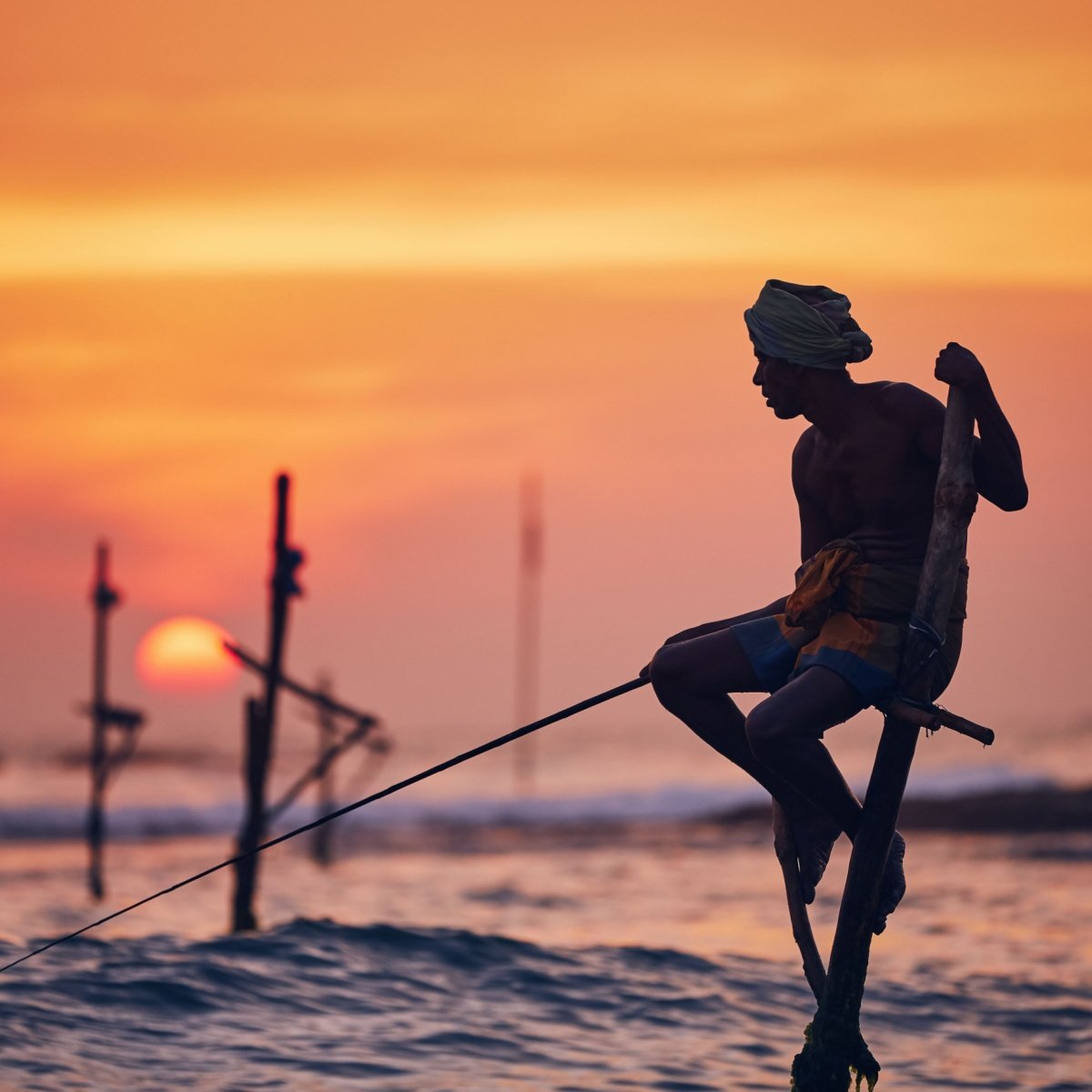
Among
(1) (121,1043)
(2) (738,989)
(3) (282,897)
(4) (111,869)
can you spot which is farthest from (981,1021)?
(4) (111,869)

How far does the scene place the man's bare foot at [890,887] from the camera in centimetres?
648

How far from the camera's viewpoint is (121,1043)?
9836mm

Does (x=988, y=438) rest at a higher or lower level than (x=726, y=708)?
higher

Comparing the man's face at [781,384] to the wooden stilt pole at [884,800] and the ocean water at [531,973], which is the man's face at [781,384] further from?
the ocean water at [531,973]

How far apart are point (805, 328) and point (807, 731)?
1.39 metres

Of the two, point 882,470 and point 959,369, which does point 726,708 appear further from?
point 959,369

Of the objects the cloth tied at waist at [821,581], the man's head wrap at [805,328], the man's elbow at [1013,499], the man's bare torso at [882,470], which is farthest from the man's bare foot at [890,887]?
the man's head wrap at [805,328]

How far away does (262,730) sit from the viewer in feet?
59.8

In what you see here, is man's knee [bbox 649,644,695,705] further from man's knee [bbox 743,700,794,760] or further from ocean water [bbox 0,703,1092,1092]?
ocean water [bbox 0,703,1092,1092]

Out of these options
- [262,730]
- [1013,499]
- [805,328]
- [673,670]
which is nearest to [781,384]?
[805,328]

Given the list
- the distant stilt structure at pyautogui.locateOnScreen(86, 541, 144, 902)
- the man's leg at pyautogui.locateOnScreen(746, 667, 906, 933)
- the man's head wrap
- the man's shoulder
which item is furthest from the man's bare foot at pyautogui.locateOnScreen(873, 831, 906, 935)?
the distant stilt structure at pyautogui.locateOnScreen(86, 541, 144, 902)

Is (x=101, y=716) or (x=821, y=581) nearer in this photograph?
(x=821, y=581)

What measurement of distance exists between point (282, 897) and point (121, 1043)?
57.3 feet

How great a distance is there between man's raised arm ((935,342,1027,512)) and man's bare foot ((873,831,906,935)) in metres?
1.25
